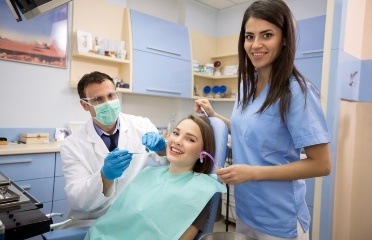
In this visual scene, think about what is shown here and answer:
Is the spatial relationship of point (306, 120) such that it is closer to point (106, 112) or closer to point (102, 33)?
point (106, 112)

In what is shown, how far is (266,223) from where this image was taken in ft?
3.62

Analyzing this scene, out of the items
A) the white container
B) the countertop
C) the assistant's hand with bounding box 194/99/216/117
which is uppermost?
the white container

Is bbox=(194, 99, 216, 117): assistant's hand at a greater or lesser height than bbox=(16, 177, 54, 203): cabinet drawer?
greater

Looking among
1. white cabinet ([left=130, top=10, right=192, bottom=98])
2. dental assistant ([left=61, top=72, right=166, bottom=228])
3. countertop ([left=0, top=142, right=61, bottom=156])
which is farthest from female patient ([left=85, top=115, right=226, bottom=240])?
white cabinet ([left=130, top=10, right=192, bottom=98])

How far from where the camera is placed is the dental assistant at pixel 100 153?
1295 mm

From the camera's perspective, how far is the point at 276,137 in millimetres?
1071

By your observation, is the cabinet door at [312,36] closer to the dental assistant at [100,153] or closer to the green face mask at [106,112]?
the dental assistant at [100,153]

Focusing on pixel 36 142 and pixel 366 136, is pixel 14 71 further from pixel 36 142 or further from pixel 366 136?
pixel 366 136

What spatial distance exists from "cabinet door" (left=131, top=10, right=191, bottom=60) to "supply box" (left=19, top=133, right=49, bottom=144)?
1.29 m

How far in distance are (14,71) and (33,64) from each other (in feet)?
0.58

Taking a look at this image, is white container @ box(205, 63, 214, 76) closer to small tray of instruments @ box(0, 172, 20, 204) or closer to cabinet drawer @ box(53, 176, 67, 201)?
cabinet drawer @ box(53, 176, 67, 201)

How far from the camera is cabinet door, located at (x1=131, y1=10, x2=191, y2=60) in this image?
3114 mm

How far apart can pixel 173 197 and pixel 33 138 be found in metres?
1.87

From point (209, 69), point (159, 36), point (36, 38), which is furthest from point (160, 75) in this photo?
A: point (36, 38)
